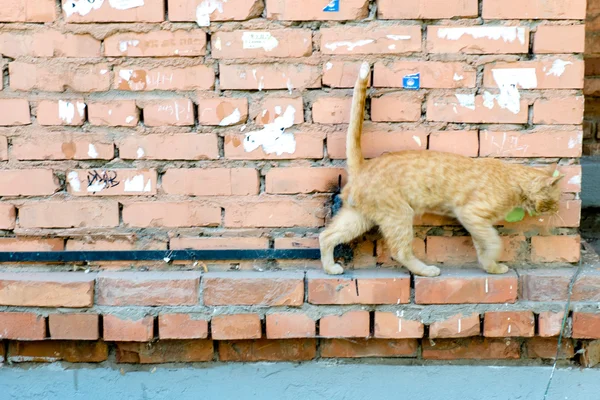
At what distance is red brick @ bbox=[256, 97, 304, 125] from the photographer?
256 cm

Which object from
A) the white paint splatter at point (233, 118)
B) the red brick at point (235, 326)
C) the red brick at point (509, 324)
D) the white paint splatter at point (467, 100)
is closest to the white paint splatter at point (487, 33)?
the white paint splatter at point (467, 100)

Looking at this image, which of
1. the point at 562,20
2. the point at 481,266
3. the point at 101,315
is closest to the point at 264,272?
the point at 101,315

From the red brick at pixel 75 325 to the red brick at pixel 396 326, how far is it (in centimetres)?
111

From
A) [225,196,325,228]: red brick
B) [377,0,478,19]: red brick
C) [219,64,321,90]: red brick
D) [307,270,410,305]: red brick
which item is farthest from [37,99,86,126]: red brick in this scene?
[377,0,478,19]: red brick

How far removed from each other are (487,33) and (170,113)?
49.9 inches

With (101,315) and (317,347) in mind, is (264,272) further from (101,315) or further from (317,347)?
(101,315)

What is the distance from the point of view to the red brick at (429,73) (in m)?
2.52

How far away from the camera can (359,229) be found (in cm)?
258

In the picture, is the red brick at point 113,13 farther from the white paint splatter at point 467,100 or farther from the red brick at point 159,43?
the white paint splatter at point 467,100

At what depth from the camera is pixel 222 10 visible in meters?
2.51

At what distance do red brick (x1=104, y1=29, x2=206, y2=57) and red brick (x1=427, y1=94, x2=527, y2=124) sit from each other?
36.8 inches

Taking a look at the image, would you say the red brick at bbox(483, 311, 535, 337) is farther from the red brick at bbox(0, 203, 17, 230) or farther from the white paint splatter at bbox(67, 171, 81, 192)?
the red brick at bbox(0, 203, 17, 230)

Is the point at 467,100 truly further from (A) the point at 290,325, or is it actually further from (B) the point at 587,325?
(A) the point at 290,325

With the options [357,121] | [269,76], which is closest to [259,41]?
[269,76]
